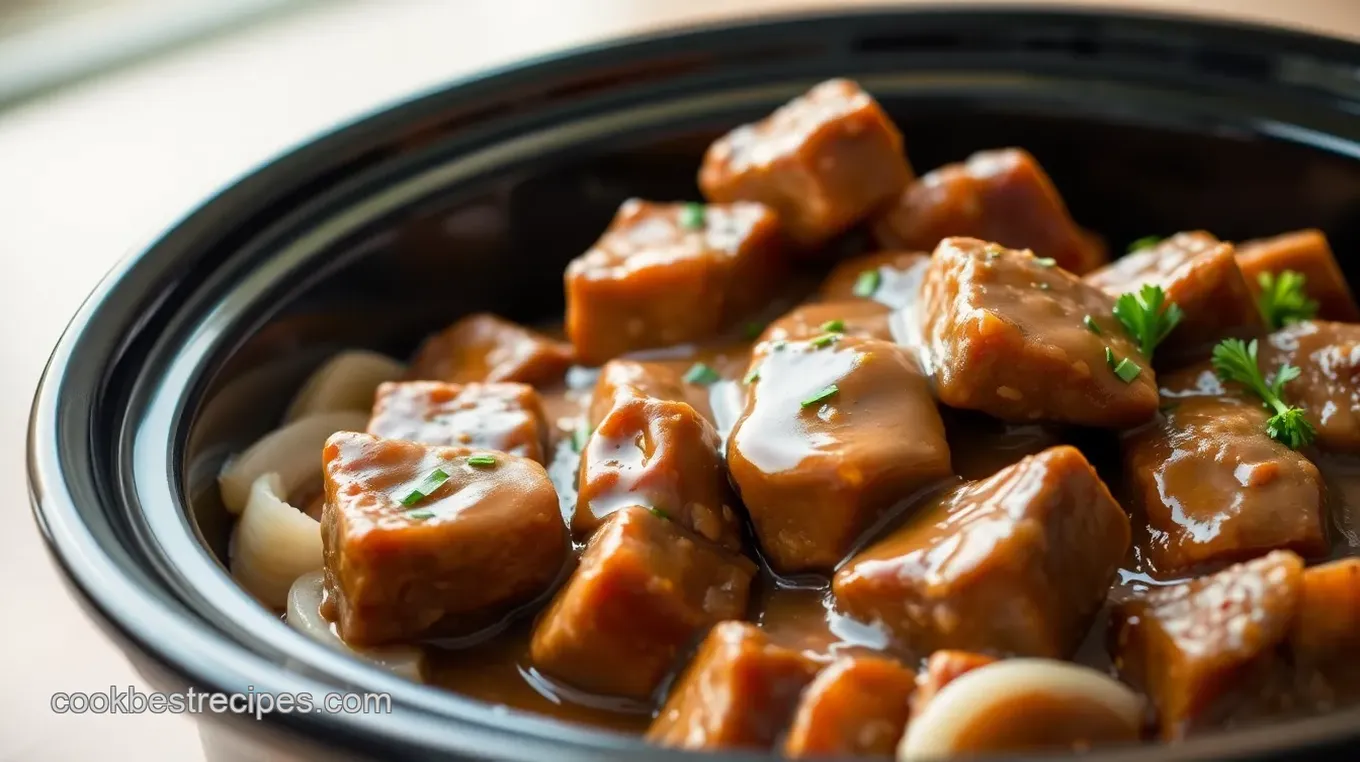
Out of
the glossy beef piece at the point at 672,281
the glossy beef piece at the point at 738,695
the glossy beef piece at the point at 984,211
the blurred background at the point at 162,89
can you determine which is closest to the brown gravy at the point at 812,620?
the glossy beef piece at the point at 738,695

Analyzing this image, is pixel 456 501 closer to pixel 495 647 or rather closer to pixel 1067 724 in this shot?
pixel 495 647

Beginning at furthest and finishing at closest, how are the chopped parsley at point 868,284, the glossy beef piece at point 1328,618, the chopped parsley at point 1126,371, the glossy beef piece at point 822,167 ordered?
1. the glossy beef piece at point 822,167
2. the chopped parsley at point 868,284
3. the chopped parsley at point 1126,371
4. the glossy beef piece at point 1328,618

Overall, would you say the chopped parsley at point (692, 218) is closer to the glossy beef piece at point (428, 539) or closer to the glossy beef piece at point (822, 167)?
the glossy beef piece at point (822, 167)

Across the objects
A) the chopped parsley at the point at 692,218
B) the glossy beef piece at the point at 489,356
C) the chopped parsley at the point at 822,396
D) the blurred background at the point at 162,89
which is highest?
the blurred background at the point at 162,89

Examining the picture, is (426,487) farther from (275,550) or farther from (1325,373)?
(1325,373)

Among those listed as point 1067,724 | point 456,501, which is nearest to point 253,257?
point 456,501

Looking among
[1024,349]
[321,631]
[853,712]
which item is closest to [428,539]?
[321,631]

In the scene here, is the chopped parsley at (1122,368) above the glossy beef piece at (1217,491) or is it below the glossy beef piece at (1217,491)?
above

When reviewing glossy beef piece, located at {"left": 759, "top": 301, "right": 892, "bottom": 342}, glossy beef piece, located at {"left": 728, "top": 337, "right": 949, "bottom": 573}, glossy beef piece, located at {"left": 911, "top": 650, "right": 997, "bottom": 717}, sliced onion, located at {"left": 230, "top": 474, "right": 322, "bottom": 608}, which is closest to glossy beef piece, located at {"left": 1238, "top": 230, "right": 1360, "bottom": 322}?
glossy beef piece, located at {"left": 759, "top": 301, "right": 892, "bottom": 342}
